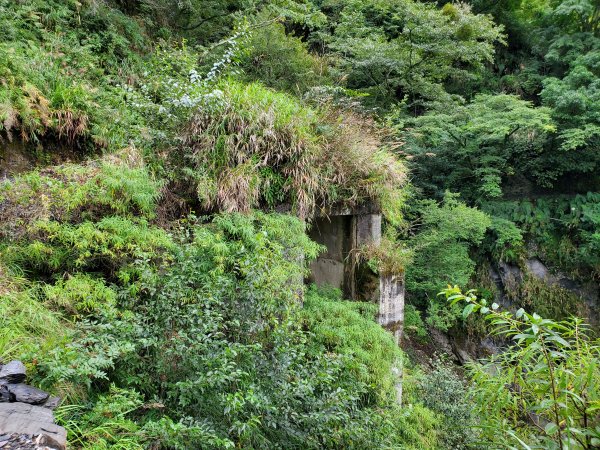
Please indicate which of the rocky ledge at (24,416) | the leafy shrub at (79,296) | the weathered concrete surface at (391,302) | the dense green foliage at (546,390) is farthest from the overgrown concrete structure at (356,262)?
the rocky ledge at (24,416)

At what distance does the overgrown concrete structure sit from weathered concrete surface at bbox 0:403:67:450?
3.74 meters

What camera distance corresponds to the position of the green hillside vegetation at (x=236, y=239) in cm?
208

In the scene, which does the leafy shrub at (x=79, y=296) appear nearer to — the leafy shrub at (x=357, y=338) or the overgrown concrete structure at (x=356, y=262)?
the leafy shrub at (x=357, y=338)

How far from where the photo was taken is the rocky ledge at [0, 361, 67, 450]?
162 centimetres

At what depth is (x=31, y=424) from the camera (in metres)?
1.72

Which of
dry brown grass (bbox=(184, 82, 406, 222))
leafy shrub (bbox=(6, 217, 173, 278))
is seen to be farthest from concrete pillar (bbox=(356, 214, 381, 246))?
leafy shrub (bbox=(6, 217, 173, 278))

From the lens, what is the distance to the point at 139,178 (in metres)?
3.57

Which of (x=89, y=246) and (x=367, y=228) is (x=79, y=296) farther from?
(x=367, y=228)

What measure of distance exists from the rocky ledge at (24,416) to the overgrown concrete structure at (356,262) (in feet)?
12.0

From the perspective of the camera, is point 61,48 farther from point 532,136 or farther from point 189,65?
point 532,136

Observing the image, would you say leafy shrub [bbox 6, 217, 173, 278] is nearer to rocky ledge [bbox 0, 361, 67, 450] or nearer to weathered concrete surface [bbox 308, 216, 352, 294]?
rocky ledge [bbox 0, 361, 67, 450]

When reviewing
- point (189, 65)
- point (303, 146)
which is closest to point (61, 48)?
point (189, 65)

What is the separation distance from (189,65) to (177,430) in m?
4.20

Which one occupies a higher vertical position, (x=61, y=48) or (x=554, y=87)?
(x=554, y=87)
